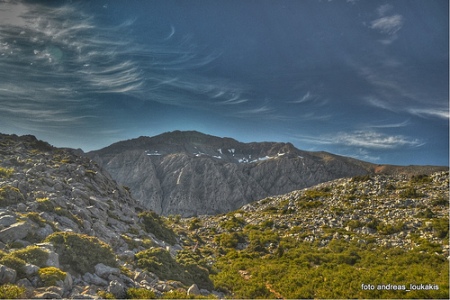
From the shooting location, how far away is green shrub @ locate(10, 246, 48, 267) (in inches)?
495

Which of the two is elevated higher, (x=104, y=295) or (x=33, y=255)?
(x=33, y=255)

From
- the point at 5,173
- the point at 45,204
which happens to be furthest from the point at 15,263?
the point at 5,173

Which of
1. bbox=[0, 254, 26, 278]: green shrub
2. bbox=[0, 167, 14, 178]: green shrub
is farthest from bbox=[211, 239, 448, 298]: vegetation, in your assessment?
bbox=[0, 167, 14, 178]: green shrub

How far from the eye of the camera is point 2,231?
47.2 ft

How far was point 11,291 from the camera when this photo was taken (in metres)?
10.3

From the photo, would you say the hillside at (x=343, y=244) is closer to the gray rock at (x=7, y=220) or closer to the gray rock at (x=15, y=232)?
the gray rock at (x=15, y=232)

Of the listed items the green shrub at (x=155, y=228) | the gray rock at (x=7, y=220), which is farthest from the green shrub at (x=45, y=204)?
the green shrub at (x=155, y=228)

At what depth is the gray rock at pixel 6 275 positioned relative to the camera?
35.6 ft

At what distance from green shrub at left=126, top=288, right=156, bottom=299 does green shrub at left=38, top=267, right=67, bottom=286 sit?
9.74ft

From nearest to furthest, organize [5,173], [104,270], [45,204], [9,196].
Result: [104,270], [9,196], [45,204], [5,173]

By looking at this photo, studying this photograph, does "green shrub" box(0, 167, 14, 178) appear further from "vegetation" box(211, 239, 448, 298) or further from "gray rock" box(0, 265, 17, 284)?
"vegetation" box(211, 239, 448, 298)

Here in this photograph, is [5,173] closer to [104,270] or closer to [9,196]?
[9,196]

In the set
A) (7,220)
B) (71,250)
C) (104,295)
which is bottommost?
(104,295)

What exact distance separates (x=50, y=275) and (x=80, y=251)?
359 centimetres
